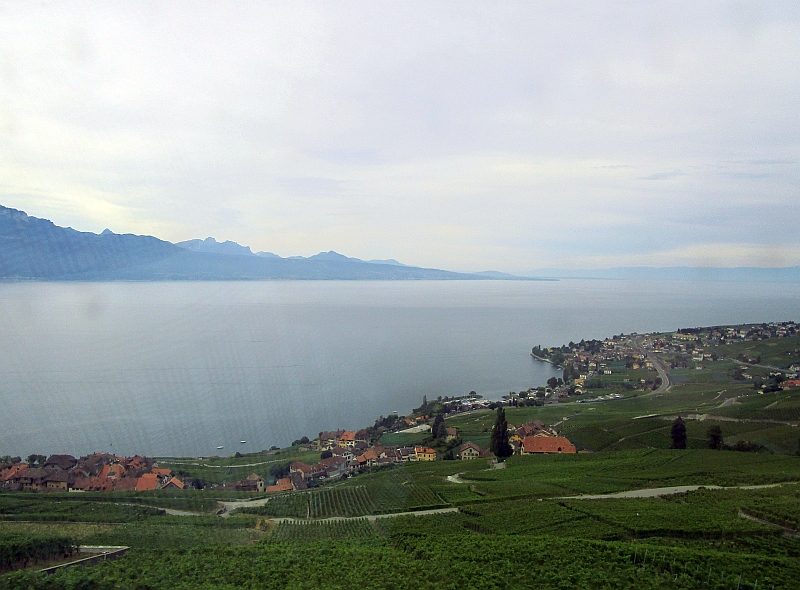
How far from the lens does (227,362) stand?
974 inches

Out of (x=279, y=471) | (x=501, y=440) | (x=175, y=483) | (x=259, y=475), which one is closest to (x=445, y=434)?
(x=501, y=440)

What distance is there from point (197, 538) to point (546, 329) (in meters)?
39.3

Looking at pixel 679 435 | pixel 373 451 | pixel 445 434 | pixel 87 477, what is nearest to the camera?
pixel 87 477

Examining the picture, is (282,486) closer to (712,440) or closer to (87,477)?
(87,477)

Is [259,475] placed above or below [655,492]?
below

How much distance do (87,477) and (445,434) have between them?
28.3 feet

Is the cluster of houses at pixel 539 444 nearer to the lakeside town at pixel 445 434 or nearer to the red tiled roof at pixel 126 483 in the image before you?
the lakeside town at pixel 445 434

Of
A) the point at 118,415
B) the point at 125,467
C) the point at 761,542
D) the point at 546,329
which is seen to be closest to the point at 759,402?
the point at 761,542

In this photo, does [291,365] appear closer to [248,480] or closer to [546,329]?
[248,480]

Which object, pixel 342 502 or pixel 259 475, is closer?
pixel 342 502

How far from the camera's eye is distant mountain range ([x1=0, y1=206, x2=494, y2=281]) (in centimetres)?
3409

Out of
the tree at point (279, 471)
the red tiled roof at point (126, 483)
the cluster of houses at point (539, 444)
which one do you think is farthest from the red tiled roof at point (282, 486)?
the cluster of houses at point (539, 444)

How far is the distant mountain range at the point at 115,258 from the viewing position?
34094mm

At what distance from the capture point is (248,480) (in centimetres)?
1071
